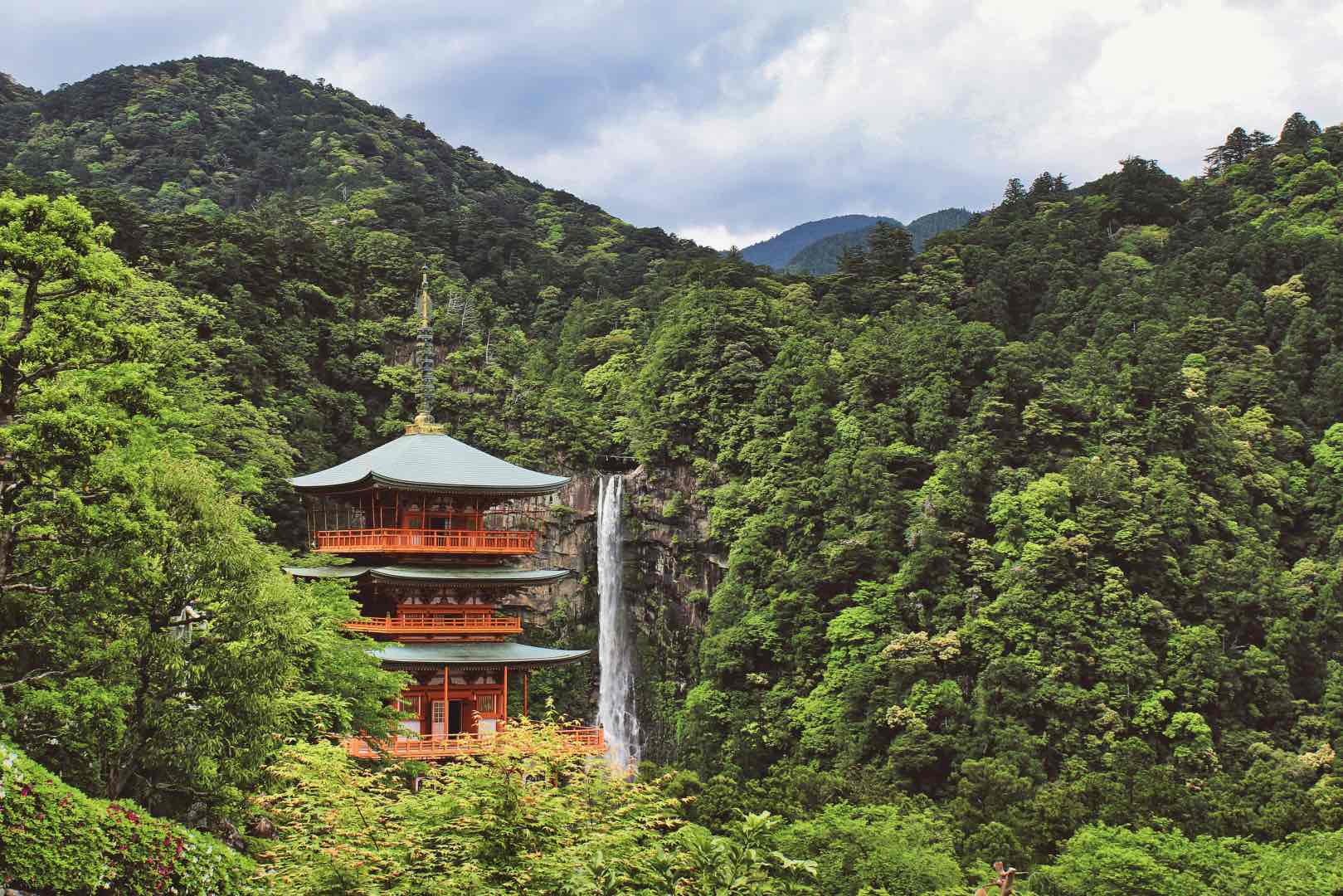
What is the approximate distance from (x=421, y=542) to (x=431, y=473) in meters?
1.55

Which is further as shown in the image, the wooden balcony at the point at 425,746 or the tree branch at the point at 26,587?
the wooden balcony at the point at 425,746

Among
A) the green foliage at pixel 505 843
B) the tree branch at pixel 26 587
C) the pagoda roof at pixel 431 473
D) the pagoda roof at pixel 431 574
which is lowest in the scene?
the green foliage at pixel 505 843

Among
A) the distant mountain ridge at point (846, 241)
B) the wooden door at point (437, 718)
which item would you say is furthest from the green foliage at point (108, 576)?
the distant mountain ridge at point (846, 241)

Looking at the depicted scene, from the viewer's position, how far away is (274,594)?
1620 cm

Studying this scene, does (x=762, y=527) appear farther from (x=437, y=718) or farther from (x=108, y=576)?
(x=108, y=576)

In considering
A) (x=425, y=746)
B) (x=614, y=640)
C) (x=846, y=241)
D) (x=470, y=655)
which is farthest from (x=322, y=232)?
(x=846, y=241)

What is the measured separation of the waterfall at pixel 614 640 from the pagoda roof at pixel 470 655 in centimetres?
918

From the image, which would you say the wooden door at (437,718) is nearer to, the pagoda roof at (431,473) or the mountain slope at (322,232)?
the pagoda roof at (431,473)

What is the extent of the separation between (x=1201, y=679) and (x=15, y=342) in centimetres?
2565

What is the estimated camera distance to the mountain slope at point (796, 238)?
435 feet

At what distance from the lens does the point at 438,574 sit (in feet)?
91.3

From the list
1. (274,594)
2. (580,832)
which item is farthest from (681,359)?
(580,832)

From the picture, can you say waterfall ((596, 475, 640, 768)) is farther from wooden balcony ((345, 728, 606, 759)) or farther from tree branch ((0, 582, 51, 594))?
tree branch ((0, 582, 51, 594))

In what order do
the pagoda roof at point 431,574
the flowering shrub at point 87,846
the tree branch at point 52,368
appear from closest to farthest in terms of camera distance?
the flowering shrub at point 87,846 → the tree branch at point 52,368 → the pagoda roof at point 431,574
